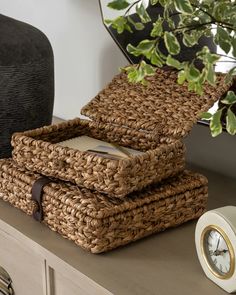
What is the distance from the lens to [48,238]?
90 cm

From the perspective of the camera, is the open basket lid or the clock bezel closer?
the clock bezel

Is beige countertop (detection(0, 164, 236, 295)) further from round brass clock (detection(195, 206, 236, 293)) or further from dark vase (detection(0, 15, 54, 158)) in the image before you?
dark vase (detection(0, 15, 54, 158))

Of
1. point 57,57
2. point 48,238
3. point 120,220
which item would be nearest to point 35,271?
point 48,238

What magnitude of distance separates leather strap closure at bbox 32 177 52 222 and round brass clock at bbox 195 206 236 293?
27 centimetres

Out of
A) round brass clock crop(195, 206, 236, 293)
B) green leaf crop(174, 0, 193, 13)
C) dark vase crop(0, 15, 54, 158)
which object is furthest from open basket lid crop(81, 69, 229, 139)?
green leaf crop(174, 0, 193, 13)

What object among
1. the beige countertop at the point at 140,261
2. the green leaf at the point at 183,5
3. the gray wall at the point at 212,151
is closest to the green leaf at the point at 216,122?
the green leaf at the point at 183,5

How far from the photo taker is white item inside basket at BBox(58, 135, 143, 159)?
961 mm

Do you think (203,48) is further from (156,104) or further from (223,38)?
(156,104)

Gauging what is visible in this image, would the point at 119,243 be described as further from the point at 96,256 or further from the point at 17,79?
the point at 17,79

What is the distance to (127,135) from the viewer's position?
1.04 meters

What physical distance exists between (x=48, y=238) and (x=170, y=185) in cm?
21

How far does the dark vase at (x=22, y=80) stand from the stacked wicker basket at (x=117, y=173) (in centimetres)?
10

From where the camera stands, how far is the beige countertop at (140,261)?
762 millimetres

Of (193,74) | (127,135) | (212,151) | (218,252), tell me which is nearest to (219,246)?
(218,252)
